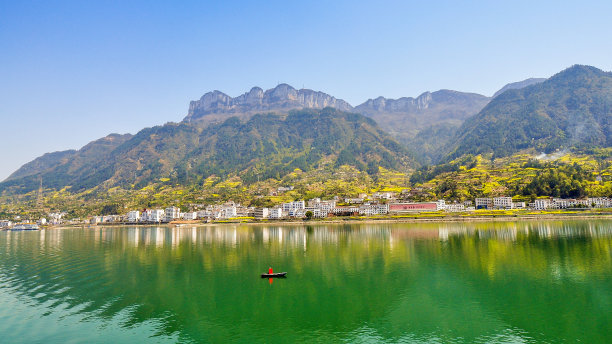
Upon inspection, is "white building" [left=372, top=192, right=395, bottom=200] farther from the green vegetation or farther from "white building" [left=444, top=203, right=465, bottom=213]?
"white building" [left=444, top=203, right=465, bottom=213]

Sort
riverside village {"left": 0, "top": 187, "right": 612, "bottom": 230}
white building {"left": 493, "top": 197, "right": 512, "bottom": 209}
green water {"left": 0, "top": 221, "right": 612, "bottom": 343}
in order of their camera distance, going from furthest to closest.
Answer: white building {"left": 493, "top": 197, "right": 512, "bottom": 209} < riverside village {"left": 0, "top": 187, "right": 612, "bottom": 230} < green water {"left": 0, "top": 221, "right": 612, "bottom": 343}

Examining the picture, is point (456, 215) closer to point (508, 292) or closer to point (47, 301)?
point (508, 292)

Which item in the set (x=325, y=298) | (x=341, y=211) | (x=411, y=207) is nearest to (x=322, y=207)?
(x=341, y=211)

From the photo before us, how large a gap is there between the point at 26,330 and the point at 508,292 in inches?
1419

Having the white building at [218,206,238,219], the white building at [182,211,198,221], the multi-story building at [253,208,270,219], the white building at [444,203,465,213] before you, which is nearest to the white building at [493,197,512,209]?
the white building at [444,203,465,213]

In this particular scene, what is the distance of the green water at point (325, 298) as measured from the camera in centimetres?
2188

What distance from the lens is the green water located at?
21875 mm

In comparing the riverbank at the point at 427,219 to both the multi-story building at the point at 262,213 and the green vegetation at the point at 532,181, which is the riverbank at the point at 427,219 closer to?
the multi-story building at the point at 262,213

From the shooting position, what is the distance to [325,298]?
29.0m

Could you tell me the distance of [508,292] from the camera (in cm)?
2903

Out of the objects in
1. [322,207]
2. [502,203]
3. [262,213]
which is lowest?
[262,213]

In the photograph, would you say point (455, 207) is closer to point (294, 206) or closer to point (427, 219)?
point (427, 219)

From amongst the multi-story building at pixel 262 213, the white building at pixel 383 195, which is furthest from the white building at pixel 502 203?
the multi-story building at pixel 262 213

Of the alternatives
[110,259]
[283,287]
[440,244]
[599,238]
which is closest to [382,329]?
[283,287]
